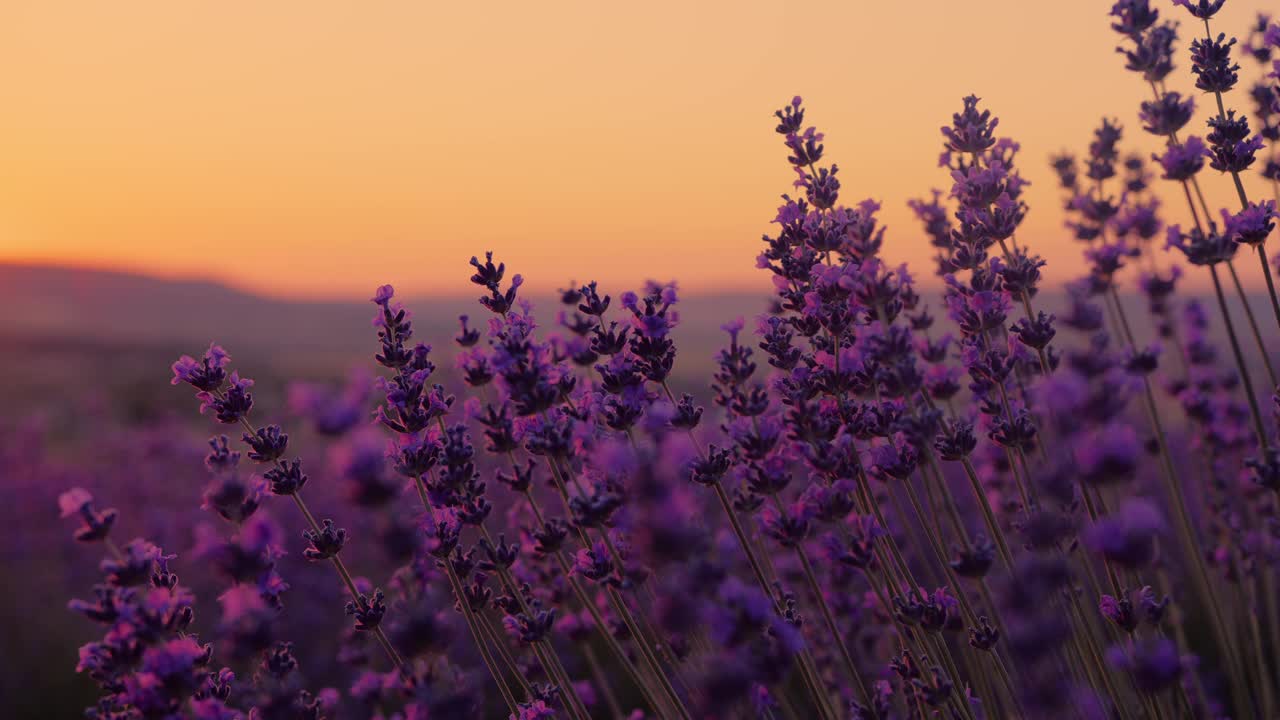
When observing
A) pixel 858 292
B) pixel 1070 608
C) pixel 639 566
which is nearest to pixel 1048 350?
pixel 1070 608

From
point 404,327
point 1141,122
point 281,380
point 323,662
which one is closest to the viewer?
point 404,327

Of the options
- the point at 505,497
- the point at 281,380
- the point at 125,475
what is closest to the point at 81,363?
the point at 281,380

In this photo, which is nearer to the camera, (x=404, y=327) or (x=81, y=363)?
(x=404, y=327)

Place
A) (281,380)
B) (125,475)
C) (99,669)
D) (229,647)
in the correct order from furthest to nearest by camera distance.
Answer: (281,380)
(125,475)
(99,669)
(229,647)

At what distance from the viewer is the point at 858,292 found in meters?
2.74

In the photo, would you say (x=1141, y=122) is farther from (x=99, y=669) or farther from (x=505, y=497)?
(x=505, y=497)

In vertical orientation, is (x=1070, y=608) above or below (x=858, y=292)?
below

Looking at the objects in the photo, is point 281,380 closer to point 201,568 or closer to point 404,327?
point 201,568

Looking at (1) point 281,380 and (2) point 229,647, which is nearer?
(2) point 229,647

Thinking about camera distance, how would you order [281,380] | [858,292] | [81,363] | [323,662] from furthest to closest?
1. [81,363]
2. [281,380]
3. [323,662]
4. [858,292]

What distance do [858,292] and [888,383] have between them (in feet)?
1.12

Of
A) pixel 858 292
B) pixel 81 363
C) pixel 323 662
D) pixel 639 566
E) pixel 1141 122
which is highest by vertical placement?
pixel 81 363

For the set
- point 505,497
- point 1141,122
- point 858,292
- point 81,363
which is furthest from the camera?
point 81,363

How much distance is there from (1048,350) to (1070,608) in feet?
3.42
